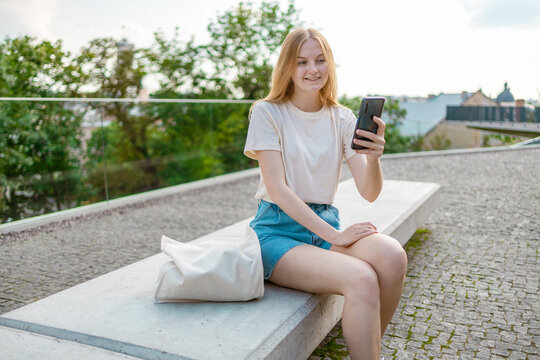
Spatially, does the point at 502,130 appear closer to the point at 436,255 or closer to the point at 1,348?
the point at 436,255

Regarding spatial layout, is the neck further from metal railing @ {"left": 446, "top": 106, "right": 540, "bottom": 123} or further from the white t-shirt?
metal railing @ {"left": 446, "top": 106, "right": 540, "bottom": 123}

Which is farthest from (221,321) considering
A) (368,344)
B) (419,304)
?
(419,304)

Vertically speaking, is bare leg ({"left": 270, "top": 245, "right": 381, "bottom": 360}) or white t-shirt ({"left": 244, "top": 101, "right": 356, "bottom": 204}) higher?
white t-shirt ({"left": 244, "top": 101, "right": 356, "bottom": 204})

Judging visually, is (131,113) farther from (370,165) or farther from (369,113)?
(369,113)

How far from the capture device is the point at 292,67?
2637 millimetres

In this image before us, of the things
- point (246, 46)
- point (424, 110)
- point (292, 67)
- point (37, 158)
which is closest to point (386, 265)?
point (292, 67)

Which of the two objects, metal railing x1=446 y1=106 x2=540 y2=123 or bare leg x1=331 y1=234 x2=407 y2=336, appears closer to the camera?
bare leg x1=331 y1=234 x2=407 y2=336

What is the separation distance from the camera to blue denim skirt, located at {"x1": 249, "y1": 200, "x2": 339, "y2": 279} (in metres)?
2.44

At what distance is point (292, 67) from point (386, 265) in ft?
3.85

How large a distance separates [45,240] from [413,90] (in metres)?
12.8

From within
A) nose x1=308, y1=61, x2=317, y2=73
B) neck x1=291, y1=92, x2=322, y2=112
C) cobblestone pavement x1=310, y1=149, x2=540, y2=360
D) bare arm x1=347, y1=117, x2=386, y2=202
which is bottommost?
cobblestone pavement x1=310, y1=149, x2=540, y2=360

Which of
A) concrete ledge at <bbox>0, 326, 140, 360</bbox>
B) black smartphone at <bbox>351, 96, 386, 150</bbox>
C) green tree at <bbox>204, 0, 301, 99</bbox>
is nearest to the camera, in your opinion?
concrete ledge at <bbox>0, 326, 140, 360</bbox>

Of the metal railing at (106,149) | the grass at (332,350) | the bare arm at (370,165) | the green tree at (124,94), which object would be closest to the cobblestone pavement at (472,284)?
the grass at (332,350)

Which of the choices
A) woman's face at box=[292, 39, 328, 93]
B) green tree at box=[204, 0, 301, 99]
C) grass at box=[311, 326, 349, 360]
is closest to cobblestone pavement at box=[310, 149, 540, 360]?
grass at box=[311, 326, 349, 360]
